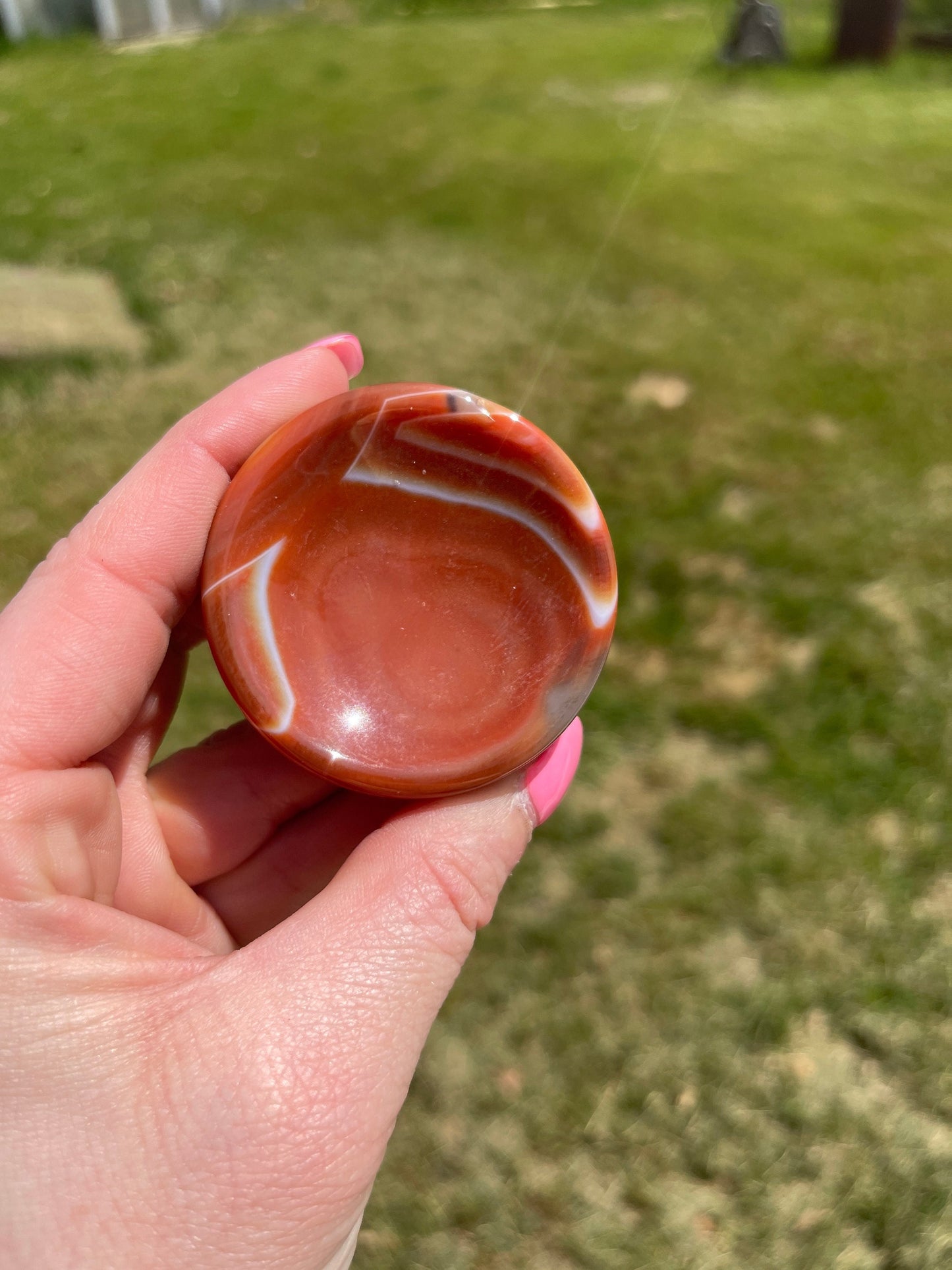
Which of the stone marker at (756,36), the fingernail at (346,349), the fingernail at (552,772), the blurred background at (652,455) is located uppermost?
the fingernail at (346,349)

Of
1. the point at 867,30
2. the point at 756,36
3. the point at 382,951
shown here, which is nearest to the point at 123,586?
the point at 382,951

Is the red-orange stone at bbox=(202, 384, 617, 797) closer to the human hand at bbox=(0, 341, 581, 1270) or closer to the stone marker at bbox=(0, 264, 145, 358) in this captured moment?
the human hand at bbox=(0, 341, 581, 1270)

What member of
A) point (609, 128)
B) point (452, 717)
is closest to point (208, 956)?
point (452, 717)

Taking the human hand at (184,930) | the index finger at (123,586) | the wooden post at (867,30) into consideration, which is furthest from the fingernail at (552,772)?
the wooden post at (867,30)

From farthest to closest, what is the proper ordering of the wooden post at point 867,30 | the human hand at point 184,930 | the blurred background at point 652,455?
the wooden post at point 867,30, the blurred background at point 652,455, the human hand at point 184,930

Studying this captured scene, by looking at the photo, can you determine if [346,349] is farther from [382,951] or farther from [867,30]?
[867,30]

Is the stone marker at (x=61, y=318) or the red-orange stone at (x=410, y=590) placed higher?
the red-orange stone at (x=410, y=590)

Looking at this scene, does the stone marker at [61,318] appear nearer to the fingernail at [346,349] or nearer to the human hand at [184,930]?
the fingernail at [346,349]

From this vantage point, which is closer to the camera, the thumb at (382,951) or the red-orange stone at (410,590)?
the thumb at (382,951)
